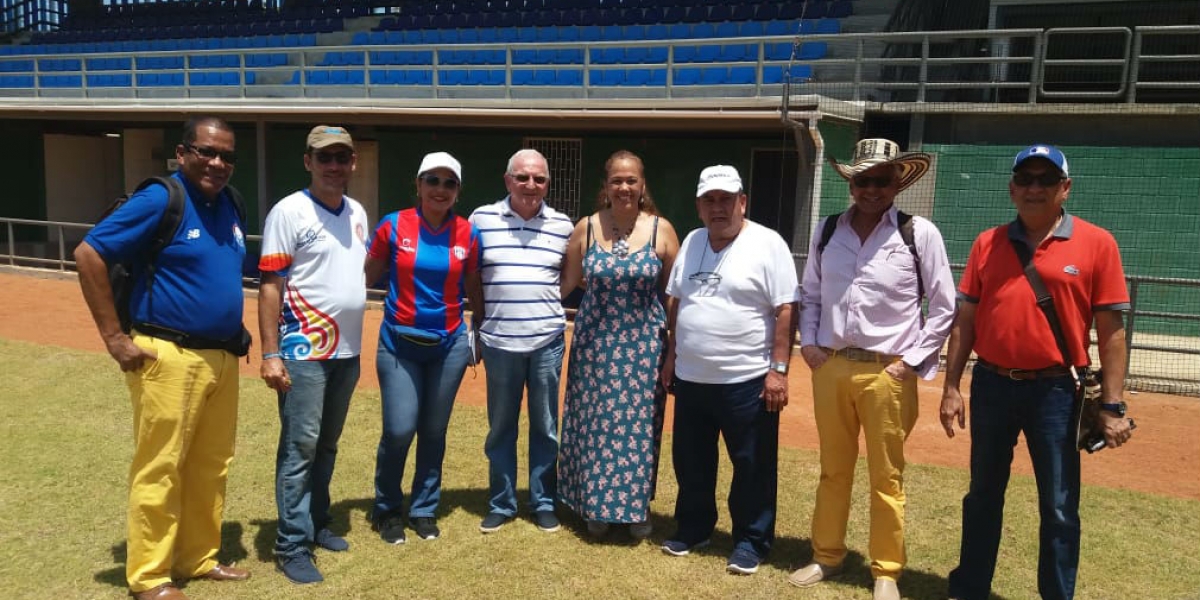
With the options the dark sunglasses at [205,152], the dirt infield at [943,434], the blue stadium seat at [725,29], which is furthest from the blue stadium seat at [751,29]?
the dark sunglasses at [205,152]

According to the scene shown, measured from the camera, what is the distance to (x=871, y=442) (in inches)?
130

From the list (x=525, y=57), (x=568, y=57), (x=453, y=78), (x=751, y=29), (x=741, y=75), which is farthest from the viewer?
(x=525, y=57)

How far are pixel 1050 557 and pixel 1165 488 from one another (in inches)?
95.5

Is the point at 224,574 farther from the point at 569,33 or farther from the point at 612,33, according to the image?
the point at 569,33

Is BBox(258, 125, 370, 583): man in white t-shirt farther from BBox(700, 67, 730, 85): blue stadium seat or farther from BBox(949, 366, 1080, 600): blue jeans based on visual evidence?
BBox(700, 67, 730, 85): blue stadium seat

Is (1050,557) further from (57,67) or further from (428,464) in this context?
(57,67)

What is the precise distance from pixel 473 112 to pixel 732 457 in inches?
339

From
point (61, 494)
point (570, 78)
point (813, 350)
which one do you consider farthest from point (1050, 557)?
point (570, 78)

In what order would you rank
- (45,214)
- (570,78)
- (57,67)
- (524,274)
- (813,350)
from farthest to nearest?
(57,67) < (45,214) < (570,78) < (524,274) < (813,350)

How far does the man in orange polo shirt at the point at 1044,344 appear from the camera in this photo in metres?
2.96

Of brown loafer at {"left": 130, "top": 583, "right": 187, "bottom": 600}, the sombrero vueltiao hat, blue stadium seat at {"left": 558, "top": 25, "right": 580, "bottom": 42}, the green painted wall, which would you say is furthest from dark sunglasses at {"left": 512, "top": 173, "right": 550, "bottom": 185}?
Answer: the green painted wall

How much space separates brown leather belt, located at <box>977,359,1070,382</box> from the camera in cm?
301

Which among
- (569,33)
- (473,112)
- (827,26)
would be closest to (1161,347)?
(827,26)

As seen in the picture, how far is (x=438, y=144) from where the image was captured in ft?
46.9
